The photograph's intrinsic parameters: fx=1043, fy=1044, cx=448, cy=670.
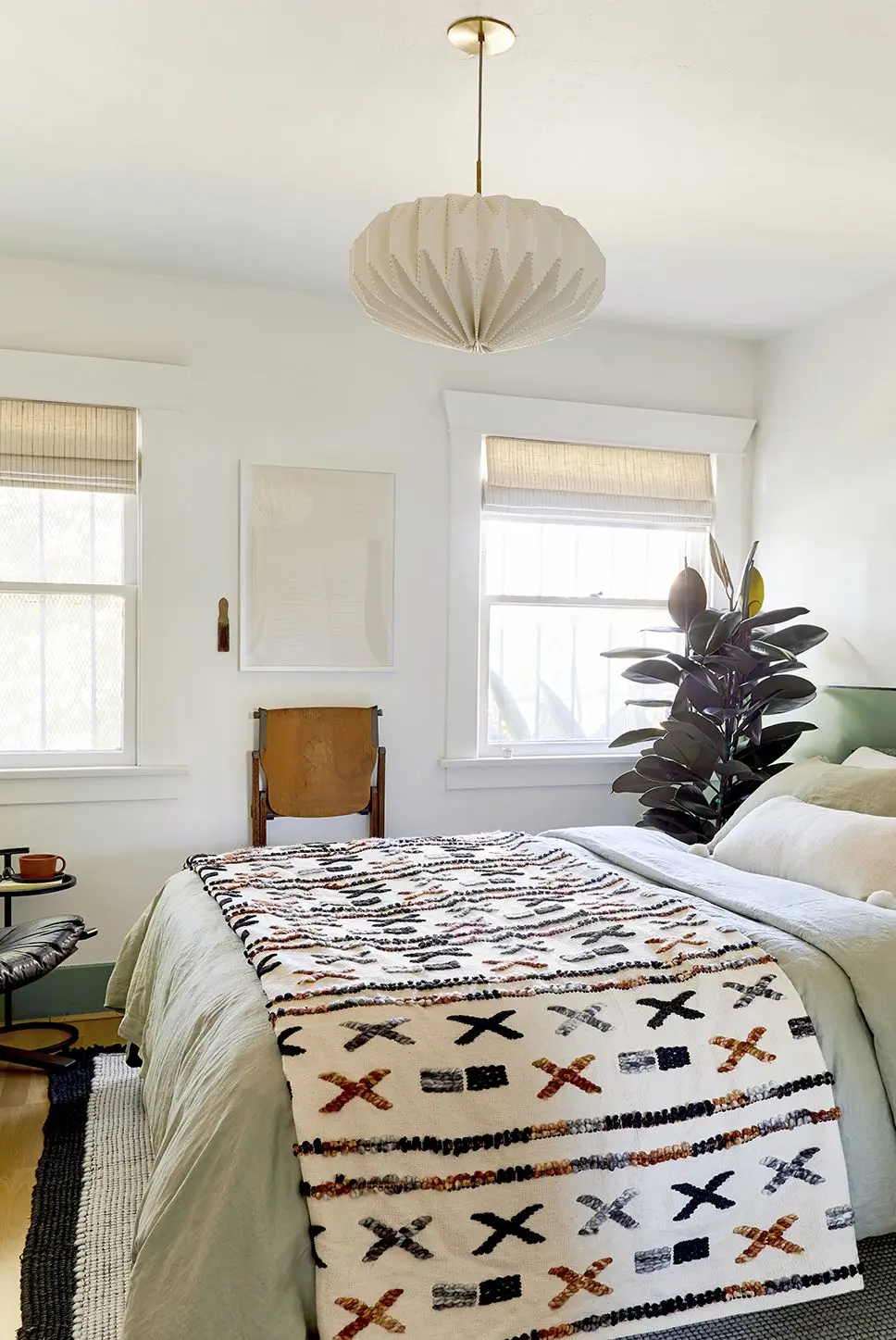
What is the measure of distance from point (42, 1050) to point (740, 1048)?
8.21 ft

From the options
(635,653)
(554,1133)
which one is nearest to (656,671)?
(635,653)

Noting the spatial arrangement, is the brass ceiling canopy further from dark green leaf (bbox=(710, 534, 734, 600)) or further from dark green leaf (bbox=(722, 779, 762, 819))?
dark green leaf (bbox=(722, 779, 762, 819))

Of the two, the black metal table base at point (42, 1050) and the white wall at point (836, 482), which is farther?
the white wall at point (836, 482)

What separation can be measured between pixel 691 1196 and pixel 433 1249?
1.61 feet

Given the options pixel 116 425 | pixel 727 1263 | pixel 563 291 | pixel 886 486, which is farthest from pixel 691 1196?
pixel 116 425

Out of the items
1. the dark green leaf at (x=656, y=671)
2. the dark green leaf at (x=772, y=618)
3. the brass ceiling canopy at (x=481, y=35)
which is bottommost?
the dark green leaf at (x=656, y=671)

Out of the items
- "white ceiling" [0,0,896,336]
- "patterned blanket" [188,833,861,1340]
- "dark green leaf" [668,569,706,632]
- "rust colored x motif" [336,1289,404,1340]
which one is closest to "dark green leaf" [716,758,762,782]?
"dark green leaf" [668,569,706,632]

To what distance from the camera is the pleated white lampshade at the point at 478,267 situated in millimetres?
2051

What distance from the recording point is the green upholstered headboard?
3717 millimetres

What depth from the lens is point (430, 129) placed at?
9.09ft

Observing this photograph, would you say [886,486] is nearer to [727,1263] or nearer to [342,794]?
[342,794]

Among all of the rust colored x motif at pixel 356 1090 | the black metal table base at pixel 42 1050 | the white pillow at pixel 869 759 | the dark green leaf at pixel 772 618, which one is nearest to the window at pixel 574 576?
the dark green leaf at pixel 772 618

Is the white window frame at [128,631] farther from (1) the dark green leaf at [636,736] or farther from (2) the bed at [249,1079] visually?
(1) the dark green leaf at [636,736]

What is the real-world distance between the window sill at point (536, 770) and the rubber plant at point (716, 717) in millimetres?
444
